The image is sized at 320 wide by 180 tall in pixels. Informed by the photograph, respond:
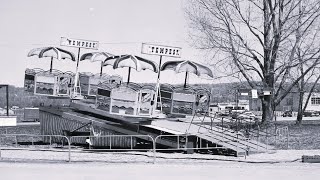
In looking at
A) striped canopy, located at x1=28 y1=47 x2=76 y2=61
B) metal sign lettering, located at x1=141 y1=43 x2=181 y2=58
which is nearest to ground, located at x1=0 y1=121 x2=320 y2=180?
metal sign lettering, located at x1=141 y1=43 x2=181 y2=58

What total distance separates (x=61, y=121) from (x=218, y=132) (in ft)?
Result: 26.9

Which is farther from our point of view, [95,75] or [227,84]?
[227,84]

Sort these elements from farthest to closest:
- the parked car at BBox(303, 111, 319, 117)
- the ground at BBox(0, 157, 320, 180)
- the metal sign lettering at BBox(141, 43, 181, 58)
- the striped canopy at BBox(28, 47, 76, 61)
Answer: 1. the parked car at BBox(303, 111, 319, 117)
2. the striped canopy at BBox(28, 47, 76, 61)
3. the metal sign lettering at BBox(141, 43, 181, 58)
4. the ground at BBox(0, 157, 320, 180)

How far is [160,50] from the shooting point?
18812 millimetres

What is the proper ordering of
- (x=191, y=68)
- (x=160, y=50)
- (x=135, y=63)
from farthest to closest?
(x=135, y=63), (x=191, y=68), (x=160, y=50)

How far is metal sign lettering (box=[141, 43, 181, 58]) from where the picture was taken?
18695mm

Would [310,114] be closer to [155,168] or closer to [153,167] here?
[153,167]

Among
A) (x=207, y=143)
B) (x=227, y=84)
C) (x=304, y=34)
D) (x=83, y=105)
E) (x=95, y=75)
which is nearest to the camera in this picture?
(x=207, y=143)

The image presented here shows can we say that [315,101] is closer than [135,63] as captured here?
No

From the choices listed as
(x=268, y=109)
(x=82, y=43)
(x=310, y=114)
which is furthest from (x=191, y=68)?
(x=310, y=114)

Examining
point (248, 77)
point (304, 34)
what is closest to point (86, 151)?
point (248, 77)

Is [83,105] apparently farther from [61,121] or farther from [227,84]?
[227,84]

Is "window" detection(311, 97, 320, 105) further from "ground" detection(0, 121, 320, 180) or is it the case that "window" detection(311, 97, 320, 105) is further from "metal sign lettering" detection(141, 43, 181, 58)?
"metal sign lettering" detection(141, 43, 181, 58)

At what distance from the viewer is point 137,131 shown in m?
21.1
